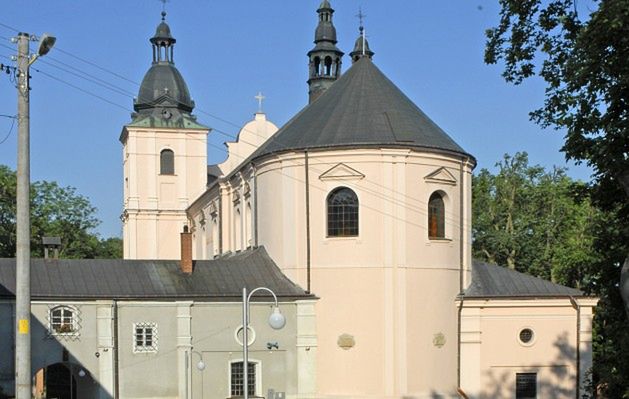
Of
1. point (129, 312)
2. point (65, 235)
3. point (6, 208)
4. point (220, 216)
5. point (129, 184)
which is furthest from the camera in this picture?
point (65, 235)

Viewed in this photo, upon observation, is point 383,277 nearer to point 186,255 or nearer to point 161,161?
point 186,255

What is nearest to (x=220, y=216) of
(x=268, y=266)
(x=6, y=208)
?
(x=268, y=266)

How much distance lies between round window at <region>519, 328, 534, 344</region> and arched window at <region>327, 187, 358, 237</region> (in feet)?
23.2

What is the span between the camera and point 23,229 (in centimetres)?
1672

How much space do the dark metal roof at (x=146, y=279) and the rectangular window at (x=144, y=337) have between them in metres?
1.01

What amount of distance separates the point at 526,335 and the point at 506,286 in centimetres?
189

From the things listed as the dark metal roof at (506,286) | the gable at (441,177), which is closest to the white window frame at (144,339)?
the gable at (441,177)

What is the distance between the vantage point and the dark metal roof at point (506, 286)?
38062 millimetres

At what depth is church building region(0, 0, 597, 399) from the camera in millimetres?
35969

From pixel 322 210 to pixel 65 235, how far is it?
37.8 m

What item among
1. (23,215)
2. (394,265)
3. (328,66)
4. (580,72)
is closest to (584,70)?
(580,72)

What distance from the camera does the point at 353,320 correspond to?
36.1m

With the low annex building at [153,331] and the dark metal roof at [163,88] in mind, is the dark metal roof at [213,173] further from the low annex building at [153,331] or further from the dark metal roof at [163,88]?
the low annex building at [153,331]

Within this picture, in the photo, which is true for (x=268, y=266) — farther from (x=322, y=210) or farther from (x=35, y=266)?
(x=35, y=266)
